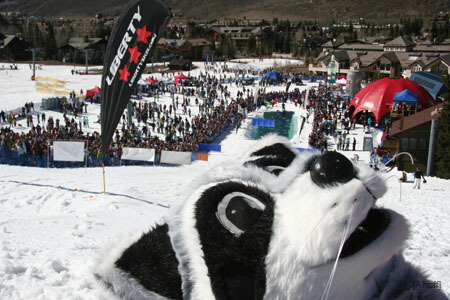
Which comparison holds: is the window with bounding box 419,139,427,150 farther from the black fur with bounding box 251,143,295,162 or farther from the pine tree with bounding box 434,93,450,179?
the black fur with bounding box 251,143,295,162

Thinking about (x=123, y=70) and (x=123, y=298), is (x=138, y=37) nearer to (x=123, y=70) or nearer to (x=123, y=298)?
(x=123, y=70)

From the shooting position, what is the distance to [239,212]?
254cm

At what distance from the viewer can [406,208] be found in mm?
11578

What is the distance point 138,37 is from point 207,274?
21.8 ft

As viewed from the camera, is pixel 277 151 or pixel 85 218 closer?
pixel 277 151

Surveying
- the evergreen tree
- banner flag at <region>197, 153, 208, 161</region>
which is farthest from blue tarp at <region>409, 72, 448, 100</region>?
the evergreen tree

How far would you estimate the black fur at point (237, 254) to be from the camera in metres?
2.40

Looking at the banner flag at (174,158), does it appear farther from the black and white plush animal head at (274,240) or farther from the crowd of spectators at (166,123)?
the black and white plush animal head at (274,240)

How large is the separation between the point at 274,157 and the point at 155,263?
48.3 inches

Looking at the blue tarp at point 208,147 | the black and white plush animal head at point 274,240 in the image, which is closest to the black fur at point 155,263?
the black and white plush animal head at point 274,240

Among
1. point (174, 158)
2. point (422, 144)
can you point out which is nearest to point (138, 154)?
point (174, 158)

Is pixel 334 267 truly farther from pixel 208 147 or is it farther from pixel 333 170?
pixel 208 147

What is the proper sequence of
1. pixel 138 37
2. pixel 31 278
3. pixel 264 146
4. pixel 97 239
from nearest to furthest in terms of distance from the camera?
pixel 264 146 < pixel 31 278 < pixel 97 239 < pixel 138 37

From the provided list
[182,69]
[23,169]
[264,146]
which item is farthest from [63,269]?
[182,69]
